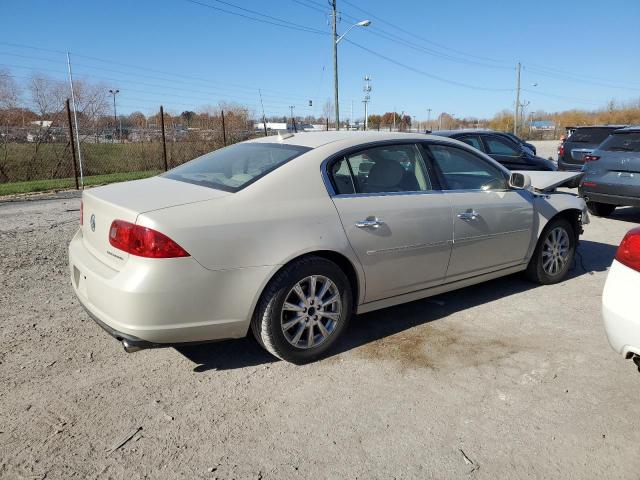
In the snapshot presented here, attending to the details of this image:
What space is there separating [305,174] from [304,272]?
2.21 feet

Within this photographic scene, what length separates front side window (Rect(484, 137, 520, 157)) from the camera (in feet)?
36.9

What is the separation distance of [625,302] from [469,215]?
5.25 ft

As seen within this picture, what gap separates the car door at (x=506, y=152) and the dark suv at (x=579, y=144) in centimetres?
237

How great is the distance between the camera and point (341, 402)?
298cm

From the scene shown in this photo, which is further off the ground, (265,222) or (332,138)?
(332,138)

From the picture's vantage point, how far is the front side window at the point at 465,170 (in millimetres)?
4230

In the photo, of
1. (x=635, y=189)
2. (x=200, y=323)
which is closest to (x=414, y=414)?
(x=200, y=323)

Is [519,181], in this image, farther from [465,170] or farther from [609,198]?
[609,198]

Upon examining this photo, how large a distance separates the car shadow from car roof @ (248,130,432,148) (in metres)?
1.49

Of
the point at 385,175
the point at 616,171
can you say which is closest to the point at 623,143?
the point at 616,171

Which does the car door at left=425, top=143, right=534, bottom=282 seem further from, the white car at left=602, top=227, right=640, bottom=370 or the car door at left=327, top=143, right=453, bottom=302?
the white car at left=602, top=227, right=640, bottom=370

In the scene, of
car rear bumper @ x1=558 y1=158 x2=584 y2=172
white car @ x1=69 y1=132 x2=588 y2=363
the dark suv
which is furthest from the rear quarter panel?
the dark suv

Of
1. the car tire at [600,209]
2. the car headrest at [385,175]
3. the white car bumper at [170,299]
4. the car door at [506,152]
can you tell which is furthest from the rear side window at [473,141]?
the white car bumper at [170,299]

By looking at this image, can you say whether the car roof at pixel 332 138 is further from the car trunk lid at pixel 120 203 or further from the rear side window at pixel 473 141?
the rear side window at pixel 473 141
